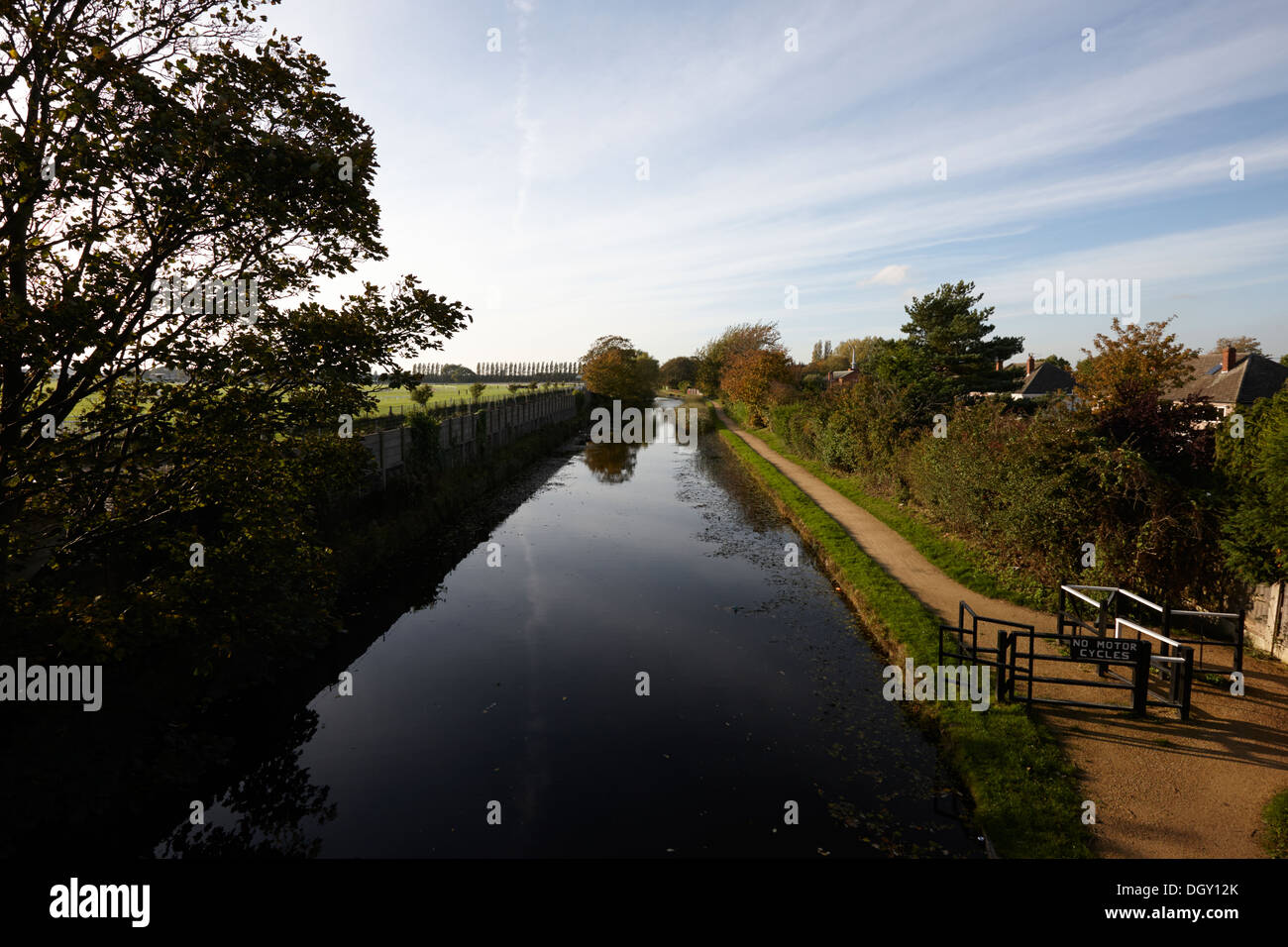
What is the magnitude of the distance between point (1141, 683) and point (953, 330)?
25810 mm

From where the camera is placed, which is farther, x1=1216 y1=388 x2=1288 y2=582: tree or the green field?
the green field

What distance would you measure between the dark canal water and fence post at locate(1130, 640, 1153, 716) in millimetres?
2640

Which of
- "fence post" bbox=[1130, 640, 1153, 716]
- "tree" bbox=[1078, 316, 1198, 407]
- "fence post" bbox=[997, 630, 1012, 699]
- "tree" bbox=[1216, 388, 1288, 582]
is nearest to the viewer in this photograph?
"fence post" bbox=[1130, 640, 1153, 716]

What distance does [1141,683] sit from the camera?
7586 millimetres

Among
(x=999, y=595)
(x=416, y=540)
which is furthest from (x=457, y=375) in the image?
(x=999, y=595)

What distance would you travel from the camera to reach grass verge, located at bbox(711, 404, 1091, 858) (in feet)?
18.7

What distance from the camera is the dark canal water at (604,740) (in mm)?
6113

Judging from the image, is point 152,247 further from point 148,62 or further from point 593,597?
point 593,597

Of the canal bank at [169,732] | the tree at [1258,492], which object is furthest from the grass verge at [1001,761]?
the canal bank at [169,732]

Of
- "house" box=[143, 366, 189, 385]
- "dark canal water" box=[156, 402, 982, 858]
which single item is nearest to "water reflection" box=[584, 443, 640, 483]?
"dark canal water" box=[156, 402, 982, 858]

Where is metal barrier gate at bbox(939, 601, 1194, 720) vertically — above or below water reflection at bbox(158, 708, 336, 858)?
above

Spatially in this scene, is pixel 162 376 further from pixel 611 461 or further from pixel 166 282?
pixel 611 461

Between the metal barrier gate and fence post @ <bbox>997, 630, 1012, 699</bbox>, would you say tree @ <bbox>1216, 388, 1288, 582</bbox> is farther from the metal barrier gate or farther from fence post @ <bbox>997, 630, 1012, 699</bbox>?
fence post @ <bbox>997, 630, 1012, 699</bbox>
